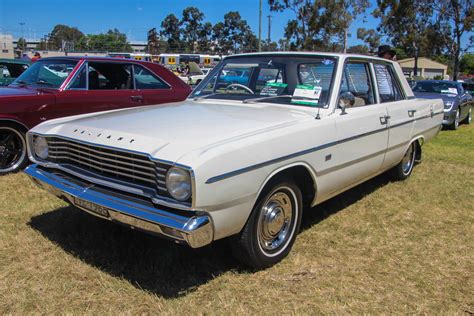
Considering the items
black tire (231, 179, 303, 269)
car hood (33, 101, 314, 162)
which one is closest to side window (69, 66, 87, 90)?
car hood (33, 101, 314, 162)

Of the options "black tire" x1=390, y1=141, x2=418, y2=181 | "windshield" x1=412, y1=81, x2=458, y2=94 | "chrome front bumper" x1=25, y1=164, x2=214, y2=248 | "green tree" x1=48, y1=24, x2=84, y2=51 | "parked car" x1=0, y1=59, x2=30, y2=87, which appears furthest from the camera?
"green tree" x1=48, y1=24, x2=84, y2=51

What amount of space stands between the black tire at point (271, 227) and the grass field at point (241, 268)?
0.43 ft

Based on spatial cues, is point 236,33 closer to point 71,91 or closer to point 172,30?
point 172,30

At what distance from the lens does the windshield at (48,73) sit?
6203 mm

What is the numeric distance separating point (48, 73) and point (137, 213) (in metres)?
4.49

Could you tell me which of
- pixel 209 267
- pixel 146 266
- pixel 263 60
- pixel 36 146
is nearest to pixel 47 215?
pixel 36 146

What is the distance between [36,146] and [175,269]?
1579 mm

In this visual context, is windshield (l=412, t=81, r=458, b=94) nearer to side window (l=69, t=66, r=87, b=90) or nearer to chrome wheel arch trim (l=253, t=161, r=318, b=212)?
side window (l=69, t=66, r=87, b=90)

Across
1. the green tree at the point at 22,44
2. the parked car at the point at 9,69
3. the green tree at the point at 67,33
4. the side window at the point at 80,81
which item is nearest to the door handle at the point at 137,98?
the side window at the point at 80,81

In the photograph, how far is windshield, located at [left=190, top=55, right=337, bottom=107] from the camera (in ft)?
13.0

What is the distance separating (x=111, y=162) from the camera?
3.04 meters

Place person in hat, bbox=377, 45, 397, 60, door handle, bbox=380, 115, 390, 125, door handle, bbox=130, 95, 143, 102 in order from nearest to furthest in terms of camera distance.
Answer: door handle, bbox=380, 115, 390, 125 → door handle, bbox=130, 95, 143, 102 → person in hat, bbox=377, 45, 397, 60

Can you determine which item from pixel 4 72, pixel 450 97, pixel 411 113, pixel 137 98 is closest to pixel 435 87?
pixel 450 97

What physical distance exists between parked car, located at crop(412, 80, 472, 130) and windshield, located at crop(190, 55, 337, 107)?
26.4 feet
